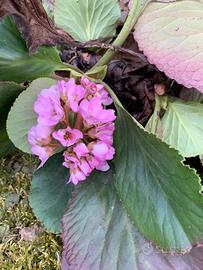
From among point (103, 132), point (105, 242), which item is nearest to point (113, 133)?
point (103, 132)

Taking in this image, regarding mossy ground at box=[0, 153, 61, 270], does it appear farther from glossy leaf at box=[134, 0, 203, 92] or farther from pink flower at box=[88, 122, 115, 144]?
glossy leaf at box=[134, 0, 203, 92]

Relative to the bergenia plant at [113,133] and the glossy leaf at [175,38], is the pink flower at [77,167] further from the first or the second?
the glossy leaf at [175,38]

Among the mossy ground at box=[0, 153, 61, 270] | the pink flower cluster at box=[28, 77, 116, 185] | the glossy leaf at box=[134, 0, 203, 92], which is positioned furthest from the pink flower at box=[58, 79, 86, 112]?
the mossy ground at box=[0, 153, 61, 270]

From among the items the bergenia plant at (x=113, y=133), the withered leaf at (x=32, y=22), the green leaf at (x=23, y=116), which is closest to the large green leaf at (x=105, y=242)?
the bergenia plant at (x=113, y=133)

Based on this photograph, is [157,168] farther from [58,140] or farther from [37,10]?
[37,10]

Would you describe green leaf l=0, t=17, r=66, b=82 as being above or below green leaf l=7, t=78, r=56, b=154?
above

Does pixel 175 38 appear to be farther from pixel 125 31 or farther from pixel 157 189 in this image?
pixel 157 189

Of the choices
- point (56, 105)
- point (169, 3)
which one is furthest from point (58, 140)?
point (169, 3)
